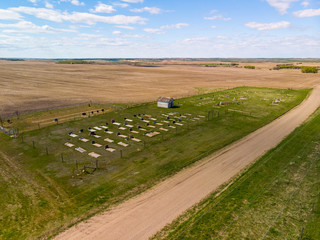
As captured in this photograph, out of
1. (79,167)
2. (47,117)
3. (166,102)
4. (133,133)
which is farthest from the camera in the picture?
(166,102)

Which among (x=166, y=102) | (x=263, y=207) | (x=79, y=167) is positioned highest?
(x=166, y=102)

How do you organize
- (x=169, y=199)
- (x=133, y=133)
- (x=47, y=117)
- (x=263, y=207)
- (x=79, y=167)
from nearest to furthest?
(x=263, y=207)
(x=169, y=199)
(x=79, y=167)
(x=133, y=133)
(x=47, y=117)

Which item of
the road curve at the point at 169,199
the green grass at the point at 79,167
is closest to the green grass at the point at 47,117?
the green grass at the point at 79,167

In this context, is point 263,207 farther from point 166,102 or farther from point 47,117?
point 47,117

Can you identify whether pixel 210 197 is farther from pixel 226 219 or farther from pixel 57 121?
pixel 57 121

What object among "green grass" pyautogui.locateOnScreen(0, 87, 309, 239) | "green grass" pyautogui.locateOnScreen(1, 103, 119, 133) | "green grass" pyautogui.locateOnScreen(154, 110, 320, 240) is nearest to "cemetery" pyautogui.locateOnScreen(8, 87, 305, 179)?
"green grass" pyautogui.locateOnScreen(0, 87, 309, 239)

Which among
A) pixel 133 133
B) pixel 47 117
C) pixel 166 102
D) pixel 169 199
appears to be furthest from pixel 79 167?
pixel 166 102

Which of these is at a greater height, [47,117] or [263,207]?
[47,117]

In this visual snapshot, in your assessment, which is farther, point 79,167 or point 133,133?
point 133,133
